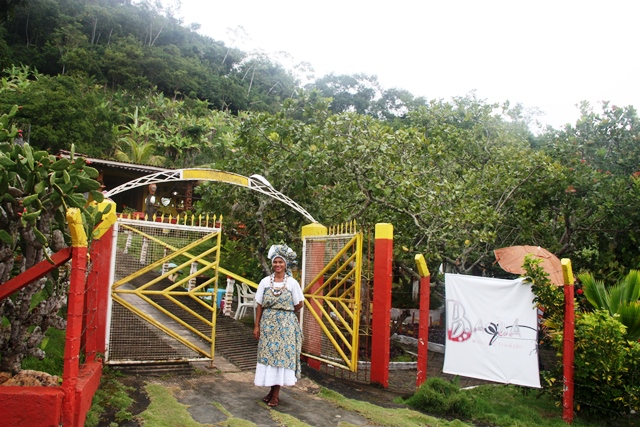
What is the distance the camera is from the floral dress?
202 inches

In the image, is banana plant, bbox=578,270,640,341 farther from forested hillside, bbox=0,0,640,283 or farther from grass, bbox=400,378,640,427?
forested hillside, bbox=0,0,640,283

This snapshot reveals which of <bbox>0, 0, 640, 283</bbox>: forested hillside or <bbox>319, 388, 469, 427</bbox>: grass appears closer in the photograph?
<bbox>319, 388, 469, 427</bbox>: grass

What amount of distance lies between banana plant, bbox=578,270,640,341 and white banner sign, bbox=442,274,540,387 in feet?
2.60

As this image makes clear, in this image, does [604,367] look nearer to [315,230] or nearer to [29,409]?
[315,230]

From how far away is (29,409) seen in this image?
3.69 m

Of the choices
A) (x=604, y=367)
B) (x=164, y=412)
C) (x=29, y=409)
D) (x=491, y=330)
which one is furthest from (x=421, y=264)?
(x=29, y=409)

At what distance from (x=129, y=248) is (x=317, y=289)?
8.66 ft

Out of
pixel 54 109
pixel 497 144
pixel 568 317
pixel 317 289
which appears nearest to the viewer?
pixel 568 317

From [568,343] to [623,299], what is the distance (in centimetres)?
89

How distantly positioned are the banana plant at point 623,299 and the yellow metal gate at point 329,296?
2828 millimetres

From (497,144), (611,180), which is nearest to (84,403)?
(611,180)

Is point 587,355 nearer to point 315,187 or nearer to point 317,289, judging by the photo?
point 317,289

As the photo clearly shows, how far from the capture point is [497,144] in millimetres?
12859

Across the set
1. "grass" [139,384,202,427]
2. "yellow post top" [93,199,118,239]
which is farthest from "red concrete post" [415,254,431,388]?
"yellow post top" [93,199,118,239]
